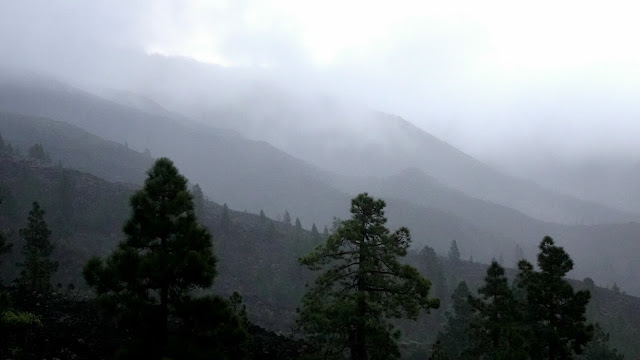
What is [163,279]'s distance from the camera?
42.5 feet

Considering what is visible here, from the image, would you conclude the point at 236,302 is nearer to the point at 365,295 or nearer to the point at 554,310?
the point at 365,295

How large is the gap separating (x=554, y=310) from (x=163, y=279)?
19681 mm

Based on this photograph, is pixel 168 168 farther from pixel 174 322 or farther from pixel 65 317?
pixel 174 322

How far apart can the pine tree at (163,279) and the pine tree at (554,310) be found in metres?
16.8

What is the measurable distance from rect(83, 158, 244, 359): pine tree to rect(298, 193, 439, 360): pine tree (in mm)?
4529

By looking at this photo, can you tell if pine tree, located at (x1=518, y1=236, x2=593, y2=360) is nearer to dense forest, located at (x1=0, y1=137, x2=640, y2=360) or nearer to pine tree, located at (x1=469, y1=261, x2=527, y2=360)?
dense forest, located at (x1=0, y1=137, x2=640, y2=360)

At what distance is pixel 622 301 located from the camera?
106m

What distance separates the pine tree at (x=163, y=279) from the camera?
503 inches

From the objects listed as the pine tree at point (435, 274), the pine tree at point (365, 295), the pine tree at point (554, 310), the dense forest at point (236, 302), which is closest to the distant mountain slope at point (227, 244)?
the pine tree at point (435, 274)

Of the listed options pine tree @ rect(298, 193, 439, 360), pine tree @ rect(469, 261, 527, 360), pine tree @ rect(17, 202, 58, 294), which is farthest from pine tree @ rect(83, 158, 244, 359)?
pine tree @ rect(17, 202, 58, 294)

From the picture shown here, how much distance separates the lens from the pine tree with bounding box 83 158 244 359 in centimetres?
1278

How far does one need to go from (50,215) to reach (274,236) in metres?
46.3

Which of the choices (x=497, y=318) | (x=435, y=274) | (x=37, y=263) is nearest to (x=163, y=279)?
(x=497, y=318)

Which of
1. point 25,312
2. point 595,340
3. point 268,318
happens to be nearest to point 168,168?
point 25,312
